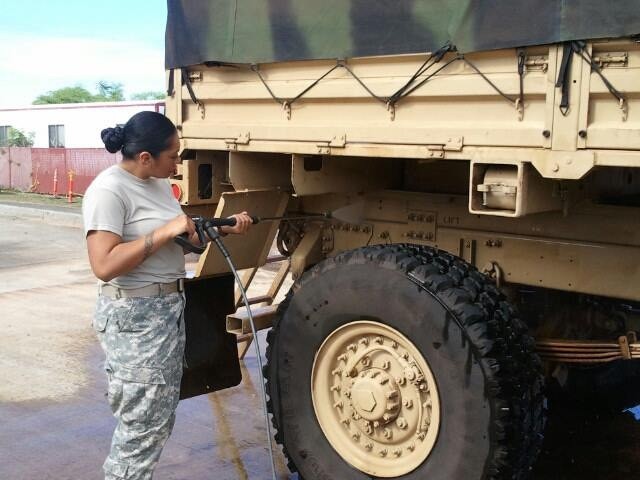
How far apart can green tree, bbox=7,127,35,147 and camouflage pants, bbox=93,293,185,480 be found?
27974mm

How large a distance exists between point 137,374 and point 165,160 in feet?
2.78

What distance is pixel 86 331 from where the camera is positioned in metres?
7.19

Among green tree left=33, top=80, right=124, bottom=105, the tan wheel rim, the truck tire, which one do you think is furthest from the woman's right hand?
green tree left=33, top=80, right=124, bottom=105

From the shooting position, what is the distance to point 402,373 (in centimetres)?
337

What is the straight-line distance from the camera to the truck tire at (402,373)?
3.12 m

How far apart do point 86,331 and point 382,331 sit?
176 inches

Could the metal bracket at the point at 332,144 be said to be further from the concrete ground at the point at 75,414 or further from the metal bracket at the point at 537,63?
the concrete ground at the point at 75,414

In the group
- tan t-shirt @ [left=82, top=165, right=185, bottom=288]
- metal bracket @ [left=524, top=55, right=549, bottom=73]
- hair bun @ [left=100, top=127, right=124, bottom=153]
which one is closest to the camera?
metal bracket @ [left=524, top=55, right=549, bottom=73]

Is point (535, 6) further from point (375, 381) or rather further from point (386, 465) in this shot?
point (386, 465)

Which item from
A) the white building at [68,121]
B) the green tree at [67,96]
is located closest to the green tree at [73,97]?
the green tree at [67,96]

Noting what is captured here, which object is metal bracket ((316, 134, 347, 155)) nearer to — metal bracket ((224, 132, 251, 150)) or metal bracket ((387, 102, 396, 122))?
metal bracket ((387, 102, 396, 122))

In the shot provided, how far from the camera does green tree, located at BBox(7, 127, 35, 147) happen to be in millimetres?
29328

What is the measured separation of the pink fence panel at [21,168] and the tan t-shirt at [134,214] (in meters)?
23.6

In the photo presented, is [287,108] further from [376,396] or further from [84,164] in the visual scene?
[84,164]
